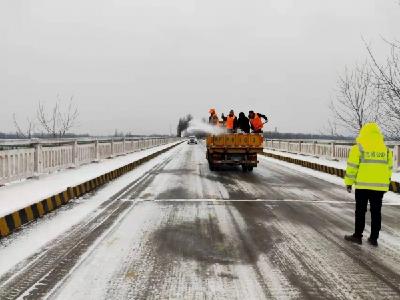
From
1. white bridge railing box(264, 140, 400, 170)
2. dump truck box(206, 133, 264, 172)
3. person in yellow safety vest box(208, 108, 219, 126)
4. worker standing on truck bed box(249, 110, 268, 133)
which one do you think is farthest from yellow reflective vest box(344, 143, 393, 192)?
person in yellow safety vest box(208, 108, 219, 126)

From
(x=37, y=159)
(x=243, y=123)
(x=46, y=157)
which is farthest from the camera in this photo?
(x=243, y=123)

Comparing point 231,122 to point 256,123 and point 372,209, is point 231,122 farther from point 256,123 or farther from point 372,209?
point 372,209

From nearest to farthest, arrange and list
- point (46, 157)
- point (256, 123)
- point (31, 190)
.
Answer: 1. point (31, 190)
2. point (46, 157)
3. point (256, 123)

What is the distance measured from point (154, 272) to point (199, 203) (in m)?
5.02

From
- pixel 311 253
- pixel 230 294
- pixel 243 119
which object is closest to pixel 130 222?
pixel 311 253

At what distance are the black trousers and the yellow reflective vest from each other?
127 mm

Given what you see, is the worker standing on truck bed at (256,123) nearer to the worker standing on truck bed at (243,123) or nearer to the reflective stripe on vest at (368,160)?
the worker standing on truck bed at (243,123)

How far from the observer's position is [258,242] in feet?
20.2

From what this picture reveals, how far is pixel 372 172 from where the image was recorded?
6.11m

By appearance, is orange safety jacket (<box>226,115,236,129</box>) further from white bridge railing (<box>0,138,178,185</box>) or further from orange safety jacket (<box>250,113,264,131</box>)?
white bridge railing (<box>0,138,178,185</box>)

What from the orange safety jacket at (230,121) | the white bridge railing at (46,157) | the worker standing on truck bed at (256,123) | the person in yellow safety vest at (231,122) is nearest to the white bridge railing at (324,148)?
the worker standing on truck bed at (256,123)

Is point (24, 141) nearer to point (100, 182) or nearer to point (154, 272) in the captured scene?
point (100, 182)

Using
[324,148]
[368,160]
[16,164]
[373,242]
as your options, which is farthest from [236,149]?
[373,242]

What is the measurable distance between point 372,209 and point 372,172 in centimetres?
57
